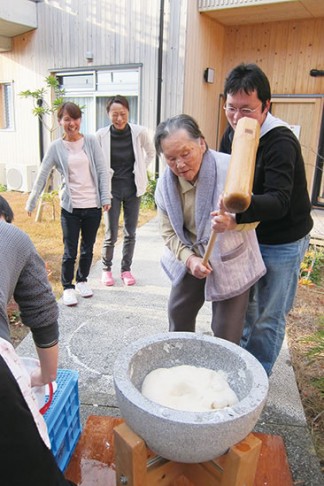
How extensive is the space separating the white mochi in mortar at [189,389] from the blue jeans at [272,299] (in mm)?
726

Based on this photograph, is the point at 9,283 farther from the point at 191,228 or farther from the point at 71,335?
the point at 71,335

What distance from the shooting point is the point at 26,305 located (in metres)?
1.30

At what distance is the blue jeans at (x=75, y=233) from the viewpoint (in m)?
3.39

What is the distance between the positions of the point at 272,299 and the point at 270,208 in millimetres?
644

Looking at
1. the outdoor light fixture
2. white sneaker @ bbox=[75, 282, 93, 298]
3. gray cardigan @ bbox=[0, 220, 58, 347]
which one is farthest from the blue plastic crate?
the outdoor light fixture

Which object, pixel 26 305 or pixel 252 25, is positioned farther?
pixel 252 25

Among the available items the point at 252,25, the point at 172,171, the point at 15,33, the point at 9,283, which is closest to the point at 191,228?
the point at 172,171

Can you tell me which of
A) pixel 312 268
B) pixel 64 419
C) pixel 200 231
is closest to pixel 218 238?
pixel 200 231

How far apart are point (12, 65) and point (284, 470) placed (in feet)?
32.7

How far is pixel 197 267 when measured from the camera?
1770mm

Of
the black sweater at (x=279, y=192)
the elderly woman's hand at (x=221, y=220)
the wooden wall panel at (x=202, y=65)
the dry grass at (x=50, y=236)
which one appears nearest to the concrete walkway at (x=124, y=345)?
the dry grass at (x=50, y=236)

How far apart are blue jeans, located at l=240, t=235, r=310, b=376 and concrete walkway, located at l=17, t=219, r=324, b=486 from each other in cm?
29

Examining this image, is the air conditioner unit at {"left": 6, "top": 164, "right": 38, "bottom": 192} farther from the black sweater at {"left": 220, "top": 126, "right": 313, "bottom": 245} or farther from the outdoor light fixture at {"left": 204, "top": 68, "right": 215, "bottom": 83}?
the black sweater at {"left": 220, "top": 126, "right": 313, "bottom": 245}

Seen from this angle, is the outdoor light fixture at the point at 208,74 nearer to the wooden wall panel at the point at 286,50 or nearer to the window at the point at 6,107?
the wooden wall panel at the point at 286,50
